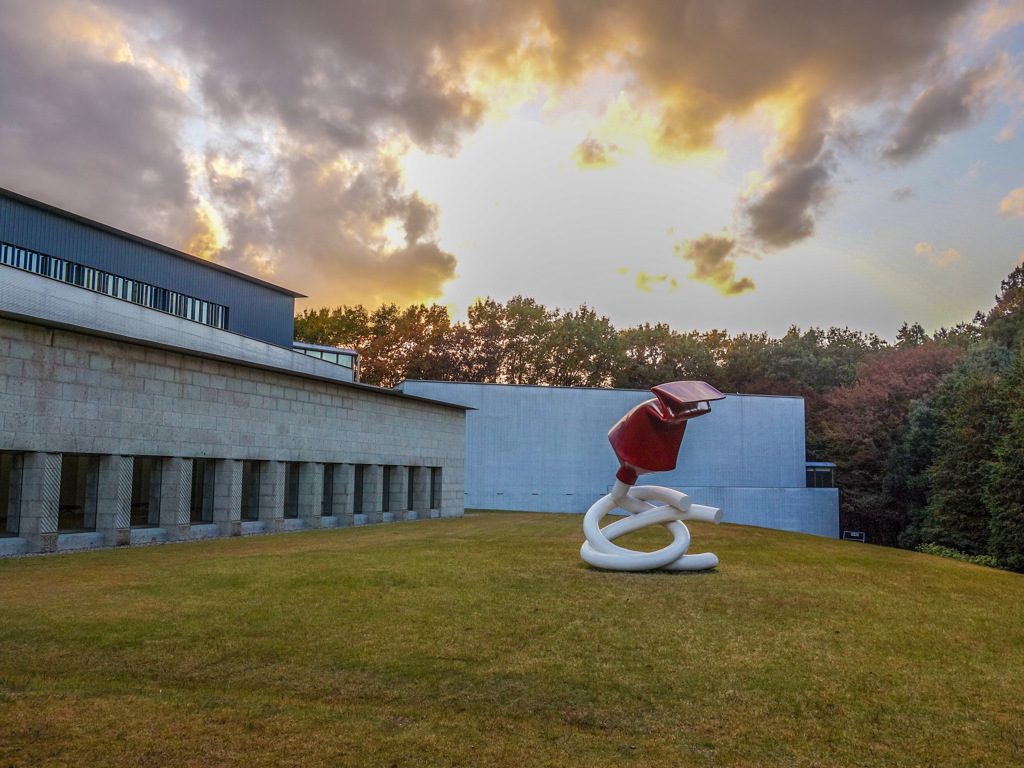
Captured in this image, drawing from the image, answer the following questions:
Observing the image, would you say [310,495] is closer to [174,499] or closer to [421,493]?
[174,499]

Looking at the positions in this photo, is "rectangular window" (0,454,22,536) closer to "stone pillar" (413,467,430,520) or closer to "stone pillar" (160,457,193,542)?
"stone pillar" (160,457,193,542)

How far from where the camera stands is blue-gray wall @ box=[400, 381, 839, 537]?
50219 millimetres

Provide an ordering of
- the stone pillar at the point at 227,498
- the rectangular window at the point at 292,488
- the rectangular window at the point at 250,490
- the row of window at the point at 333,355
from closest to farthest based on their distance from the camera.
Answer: the stone pillar at the point at 227,498 < the rectangular window at the point at 250,490 < the rectangular window at the point at 292,488 < the row of window at the point at 333,355

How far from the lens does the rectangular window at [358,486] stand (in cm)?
3394

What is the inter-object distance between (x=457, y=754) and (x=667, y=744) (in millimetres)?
2092

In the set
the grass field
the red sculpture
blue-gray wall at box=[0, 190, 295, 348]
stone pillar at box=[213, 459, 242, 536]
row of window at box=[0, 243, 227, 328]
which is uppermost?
blue-gray wall at box=[0, 190, 295, 348]

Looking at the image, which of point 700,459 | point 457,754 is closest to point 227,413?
point 457,754

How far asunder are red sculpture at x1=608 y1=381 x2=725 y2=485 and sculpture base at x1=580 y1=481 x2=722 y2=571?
31.9 inches

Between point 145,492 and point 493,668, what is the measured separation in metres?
16.9

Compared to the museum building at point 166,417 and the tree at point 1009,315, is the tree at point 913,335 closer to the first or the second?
the tree at point 1009,315

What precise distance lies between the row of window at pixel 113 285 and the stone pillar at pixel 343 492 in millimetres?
9873

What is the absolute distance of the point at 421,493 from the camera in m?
38.9

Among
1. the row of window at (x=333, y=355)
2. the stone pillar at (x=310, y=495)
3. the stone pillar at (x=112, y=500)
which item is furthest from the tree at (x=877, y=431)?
the stone pillar at (x=112, y=500)

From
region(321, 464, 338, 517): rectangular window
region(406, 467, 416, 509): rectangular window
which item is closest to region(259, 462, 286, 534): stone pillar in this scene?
region(321, 464, 338, 517): rectangular window
